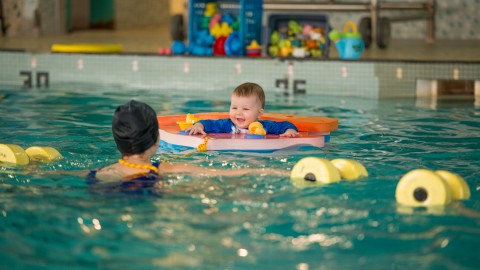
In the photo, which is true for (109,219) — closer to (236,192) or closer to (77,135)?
(236,192)

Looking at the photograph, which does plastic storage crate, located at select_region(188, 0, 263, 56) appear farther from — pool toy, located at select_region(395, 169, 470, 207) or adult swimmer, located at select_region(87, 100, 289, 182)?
pool toy, located at select_region(395, 169, 470, 207)

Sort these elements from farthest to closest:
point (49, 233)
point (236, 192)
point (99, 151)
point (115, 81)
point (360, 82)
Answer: point (115, 81)
point (360, 82)
point (99, 151)
point (236, 192)
point (49, 233)

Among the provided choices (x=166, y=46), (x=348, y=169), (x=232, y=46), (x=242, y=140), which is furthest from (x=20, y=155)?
(x=166, y=46)

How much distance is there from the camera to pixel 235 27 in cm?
1021

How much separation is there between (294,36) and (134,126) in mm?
6130

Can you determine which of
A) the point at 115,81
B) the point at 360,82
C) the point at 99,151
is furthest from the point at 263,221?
the point at 115,81

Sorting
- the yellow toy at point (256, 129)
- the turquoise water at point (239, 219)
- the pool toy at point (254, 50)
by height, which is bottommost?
the turquoise water at point (239, 219)

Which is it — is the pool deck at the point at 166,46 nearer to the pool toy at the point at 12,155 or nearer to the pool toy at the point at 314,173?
the pool toy at the point at 314,173

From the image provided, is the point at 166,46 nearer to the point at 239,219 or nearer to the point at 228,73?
the point at 228,73

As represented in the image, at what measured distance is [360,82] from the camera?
358 inches

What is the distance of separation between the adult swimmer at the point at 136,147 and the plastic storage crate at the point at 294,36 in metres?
5.45

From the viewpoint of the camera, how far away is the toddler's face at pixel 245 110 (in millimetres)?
5574

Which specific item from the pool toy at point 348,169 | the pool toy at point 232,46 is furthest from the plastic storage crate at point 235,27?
the pool toy at point 348,169

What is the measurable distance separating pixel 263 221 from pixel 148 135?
0.85m
